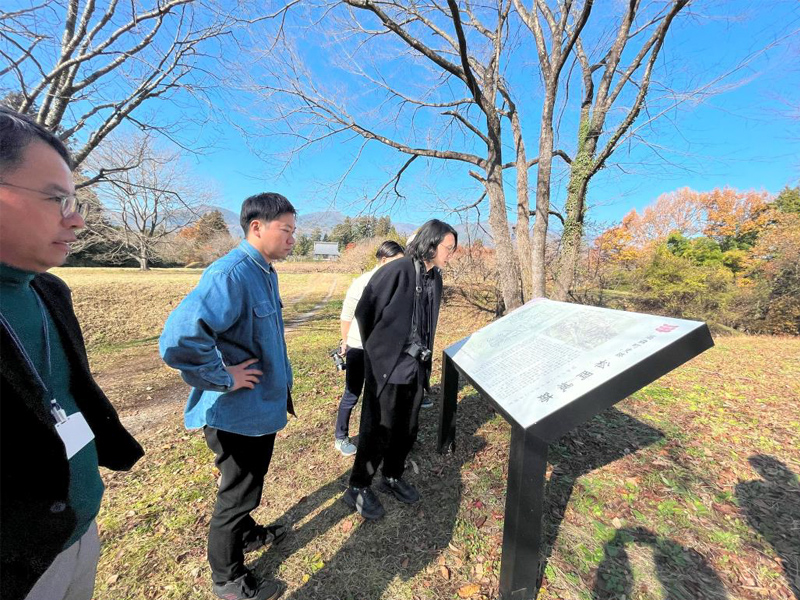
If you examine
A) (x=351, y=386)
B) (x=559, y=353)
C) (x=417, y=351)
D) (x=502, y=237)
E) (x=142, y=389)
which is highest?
(x=502, y=237)

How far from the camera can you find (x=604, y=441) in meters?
3.29

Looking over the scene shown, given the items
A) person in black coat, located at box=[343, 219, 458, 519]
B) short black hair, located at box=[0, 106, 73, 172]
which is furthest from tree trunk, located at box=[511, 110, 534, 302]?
short black hair, located at box=[0, 106, 73, 172]

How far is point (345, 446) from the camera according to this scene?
3.20 meters

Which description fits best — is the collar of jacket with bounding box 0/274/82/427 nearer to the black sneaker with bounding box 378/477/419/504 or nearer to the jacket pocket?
the jacket pocket

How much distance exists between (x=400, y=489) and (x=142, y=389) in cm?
494

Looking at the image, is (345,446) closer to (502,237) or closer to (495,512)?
(495,512)

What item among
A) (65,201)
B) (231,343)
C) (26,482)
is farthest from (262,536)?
(65,201)

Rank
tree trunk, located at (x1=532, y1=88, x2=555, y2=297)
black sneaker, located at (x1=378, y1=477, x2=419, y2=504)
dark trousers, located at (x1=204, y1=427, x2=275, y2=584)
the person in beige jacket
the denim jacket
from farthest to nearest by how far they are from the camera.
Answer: tree trunk, located at (x1=532, y1=88, x2=555, y2=297), the person in beige jacket, black sneaker, located at (x1=378, y1=477, x2=419, y2=504), dark trousers, located at (x1=204, y1=427, x2=275, y2=584), the denim jacket

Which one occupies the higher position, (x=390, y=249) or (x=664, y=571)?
(x=390, y=249)

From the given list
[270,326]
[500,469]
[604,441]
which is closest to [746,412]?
[604,441]

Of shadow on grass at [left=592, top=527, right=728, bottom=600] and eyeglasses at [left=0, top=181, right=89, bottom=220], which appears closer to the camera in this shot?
eyeglasses at [left=0, top=181, right=89, bottom=220]

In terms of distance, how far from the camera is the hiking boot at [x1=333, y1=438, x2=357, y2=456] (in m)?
3.16

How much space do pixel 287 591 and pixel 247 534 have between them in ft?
1.45

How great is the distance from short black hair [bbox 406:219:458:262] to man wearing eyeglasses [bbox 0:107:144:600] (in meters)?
1.79
